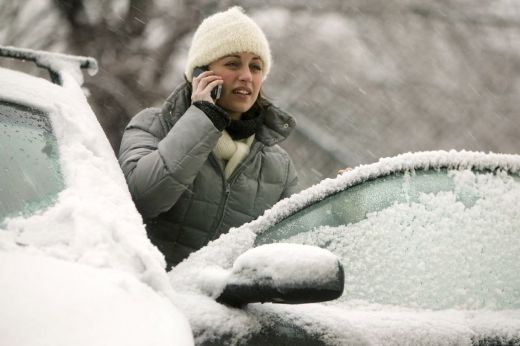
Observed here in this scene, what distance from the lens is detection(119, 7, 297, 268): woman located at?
213 cm

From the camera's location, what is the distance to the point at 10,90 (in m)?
1.76

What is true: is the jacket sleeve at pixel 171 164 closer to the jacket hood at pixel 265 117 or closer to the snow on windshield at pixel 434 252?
the jacket hood at pixel 265 117

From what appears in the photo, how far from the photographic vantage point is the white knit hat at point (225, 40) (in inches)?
100

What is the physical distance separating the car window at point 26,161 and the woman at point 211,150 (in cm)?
50

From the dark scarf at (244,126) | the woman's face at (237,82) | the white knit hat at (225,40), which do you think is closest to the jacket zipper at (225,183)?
the dark scarf at (244,126)

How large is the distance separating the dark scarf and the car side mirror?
130cm

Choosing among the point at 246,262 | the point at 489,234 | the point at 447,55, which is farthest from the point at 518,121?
the point at 246,262

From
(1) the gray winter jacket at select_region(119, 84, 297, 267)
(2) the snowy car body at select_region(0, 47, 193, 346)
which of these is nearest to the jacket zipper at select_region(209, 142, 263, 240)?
(1) the gray winter jacket at select_region(119, 84, 297, 267)

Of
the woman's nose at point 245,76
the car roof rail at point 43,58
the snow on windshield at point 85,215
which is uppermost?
the woman's nose at point 245,76

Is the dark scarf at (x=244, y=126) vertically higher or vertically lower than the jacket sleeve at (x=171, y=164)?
higher

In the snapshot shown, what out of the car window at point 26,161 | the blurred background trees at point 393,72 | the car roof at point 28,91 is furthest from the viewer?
the blurred background trees at point 393,72

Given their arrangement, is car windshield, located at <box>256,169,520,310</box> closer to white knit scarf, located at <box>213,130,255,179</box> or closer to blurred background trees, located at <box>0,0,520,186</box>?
white knit scarf, located at <box>213,130,255,179</box>

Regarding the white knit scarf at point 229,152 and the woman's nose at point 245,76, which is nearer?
the white knit scarf at point 229,152

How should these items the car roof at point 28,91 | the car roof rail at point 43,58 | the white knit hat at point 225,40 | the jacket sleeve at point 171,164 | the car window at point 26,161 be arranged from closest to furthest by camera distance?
the car window at point 26,161 < the car roof at point 28,91 < the jacket sleeve at point 171,164 < the car roof rail at point 43,58 < the white knit hat at point 225,40
